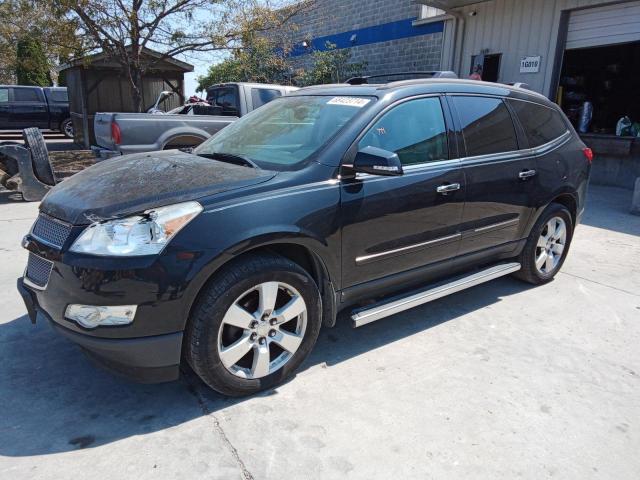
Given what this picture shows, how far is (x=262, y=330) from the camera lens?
9.33ft

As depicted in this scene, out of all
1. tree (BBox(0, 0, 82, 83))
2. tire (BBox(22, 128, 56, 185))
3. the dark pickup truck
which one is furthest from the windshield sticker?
the dark pickup truck

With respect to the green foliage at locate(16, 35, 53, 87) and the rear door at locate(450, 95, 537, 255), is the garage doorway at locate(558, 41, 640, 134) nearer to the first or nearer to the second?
the rear door at locate(450, 95, 537, 255)

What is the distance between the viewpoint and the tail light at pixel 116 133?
7121 millimetres

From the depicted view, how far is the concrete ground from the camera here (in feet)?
7.89

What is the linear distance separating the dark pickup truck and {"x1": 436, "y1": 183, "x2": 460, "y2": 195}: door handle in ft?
58.6

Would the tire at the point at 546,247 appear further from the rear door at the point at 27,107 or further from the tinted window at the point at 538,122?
the rear door at the point at 27,107

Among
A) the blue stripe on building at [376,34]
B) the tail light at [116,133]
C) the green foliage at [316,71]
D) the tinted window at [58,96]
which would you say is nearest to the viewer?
the tail light at [116,133]

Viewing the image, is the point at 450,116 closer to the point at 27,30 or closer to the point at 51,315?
the point at 51,315

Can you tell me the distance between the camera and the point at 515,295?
4.63m

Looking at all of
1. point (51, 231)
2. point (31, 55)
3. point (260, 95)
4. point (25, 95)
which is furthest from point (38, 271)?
point (25, 95)

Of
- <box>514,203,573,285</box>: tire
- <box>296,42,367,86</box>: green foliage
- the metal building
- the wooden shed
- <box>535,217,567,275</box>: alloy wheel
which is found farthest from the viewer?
<box>296,42,367,86</box>: green foliage

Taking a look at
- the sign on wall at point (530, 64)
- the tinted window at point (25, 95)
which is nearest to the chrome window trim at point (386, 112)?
the sign on wall at point (530, 64)

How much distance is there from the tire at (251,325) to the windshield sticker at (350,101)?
4.16 feet

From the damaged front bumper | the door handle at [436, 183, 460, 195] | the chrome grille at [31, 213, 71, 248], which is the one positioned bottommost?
the damaged front bumper
